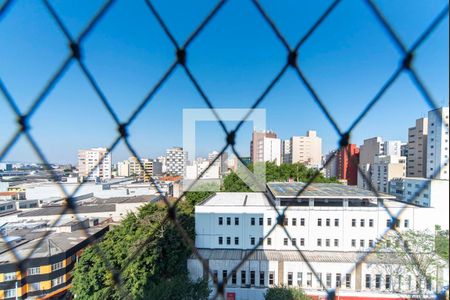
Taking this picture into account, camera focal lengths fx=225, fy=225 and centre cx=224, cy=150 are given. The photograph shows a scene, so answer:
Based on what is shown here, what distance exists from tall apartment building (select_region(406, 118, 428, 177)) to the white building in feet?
21.5

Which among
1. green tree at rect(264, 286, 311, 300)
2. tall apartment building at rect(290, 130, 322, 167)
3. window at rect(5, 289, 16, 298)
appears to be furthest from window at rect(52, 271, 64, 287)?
tall apartment building at rect(290, 130, 322, 167)

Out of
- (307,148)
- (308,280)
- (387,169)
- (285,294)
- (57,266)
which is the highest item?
(307,148)

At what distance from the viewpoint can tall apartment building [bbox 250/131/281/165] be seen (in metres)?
9.09

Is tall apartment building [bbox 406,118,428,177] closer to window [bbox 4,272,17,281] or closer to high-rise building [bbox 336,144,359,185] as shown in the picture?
high-rise building [bbox 336,144,359,185]

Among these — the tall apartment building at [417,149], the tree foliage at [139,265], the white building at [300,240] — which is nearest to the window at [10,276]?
the tree foliage at [139,265]

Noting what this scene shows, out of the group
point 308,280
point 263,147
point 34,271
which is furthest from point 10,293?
point 263,147

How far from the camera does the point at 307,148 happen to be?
16.1 m

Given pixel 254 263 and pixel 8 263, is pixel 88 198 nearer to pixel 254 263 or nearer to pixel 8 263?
pixel 8 263

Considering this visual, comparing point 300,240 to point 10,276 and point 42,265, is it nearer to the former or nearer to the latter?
point 42,265

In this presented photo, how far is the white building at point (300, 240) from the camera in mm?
3764

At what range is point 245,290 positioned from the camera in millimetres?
3758

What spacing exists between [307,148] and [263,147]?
8043mm

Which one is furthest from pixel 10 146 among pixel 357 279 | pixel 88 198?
pixel 88 198

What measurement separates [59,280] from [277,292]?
3.72 meters
